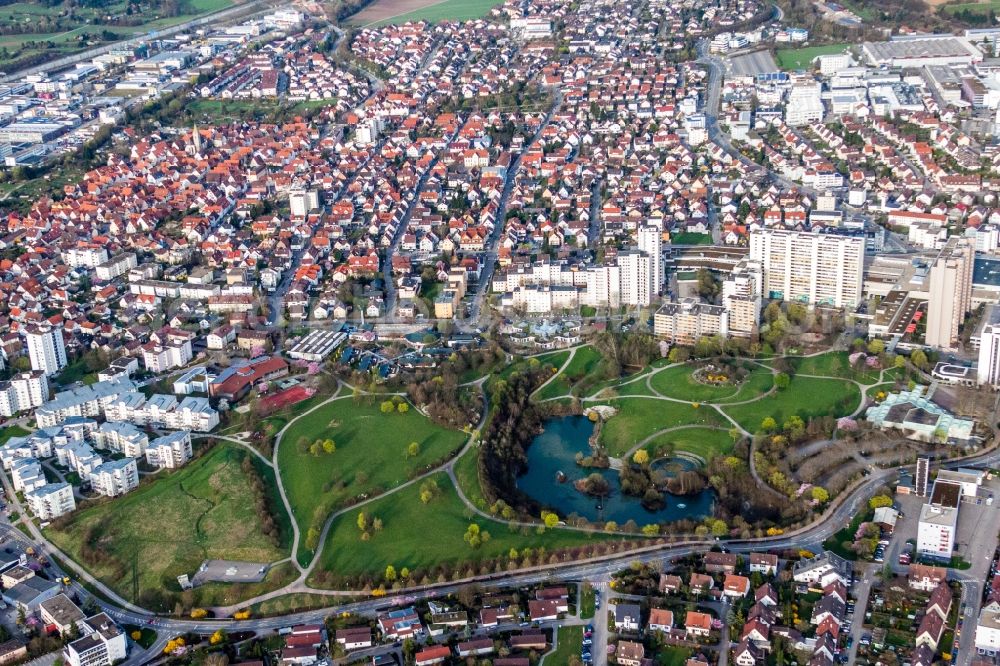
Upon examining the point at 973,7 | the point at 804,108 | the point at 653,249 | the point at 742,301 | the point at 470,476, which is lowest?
the point at 470,476

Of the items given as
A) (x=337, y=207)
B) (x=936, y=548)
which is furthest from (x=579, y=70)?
(x=936, y=548)

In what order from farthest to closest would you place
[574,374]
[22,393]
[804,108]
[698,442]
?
[804,108] < [574,374] < [22,393] < [698,442]

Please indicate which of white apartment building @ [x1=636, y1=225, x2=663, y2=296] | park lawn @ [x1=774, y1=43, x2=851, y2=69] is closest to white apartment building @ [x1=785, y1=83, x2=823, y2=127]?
park lawn @ [x1=774, y1=43, x2=851, y2=69]

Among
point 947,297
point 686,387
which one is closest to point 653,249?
point 686,387

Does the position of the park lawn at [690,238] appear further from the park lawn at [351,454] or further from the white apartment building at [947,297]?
the park lawn at [351,454]

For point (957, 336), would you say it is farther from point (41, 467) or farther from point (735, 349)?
point (41, 467)

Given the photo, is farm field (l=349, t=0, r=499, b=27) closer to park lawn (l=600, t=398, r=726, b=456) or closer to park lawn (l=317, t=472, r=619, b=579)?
park lawn (l=600, t=398, r=726, b=456)

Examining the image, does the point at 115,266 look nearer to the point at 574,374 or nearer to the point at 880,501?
the point at 574,374
